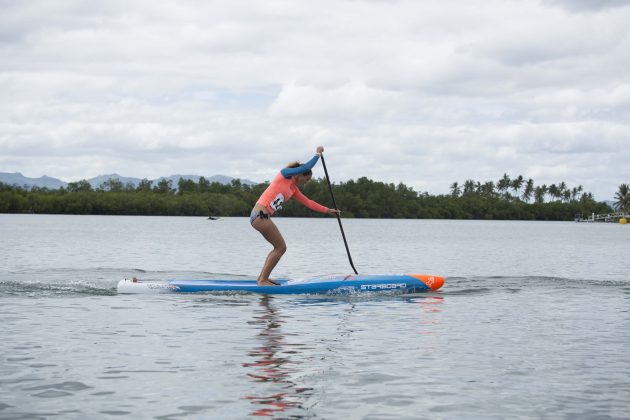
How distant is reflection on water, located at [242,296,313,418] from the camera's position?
29.0 feet

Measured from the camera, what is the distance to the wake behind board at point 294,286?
63.1 feet

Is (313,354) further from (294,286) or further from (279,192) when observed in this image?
(294,286)

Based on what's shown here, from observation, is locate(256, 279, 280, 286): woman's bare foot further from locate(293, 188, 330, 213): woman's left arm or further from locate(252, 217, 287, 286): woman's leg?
locate(293, 188, 330, 213): woman's left arm

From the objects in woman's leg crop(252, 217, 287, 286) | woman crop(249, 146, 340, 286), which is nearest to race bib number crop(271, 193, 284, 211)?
woman crop(249, 146, 340, 286)

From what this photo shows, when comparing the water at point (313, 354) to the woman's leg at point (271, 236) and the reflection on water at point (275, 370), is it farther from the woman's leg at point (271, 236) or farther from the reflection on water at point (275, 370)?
the woman's leg at point (271, 236)

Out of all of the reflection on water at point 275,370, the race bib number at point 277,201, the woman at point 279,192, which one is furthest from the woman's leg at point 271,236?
the reflection on water at point 275,370

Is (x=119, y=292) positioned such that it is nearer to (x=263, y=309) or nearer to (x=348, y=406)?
(x=263, y=309)

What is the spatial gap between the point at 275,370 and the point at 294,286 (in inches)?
340

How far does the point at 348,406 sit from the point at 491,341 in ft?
16.9

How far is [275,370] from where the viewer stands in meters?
10.5

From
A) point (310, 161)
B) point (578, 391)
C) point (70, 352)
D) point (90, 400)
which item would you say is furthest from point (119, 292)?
point (578, 391)

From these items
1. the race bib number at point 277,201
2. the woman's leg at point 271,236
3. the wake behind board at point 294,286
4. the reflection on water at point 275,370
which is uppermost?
the race bib number at point 277,201

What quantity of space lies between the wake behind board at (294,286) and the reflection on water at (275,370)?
3.96m

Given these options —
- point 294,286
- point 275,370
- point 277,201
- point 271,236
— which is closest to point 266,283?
point 294,286
